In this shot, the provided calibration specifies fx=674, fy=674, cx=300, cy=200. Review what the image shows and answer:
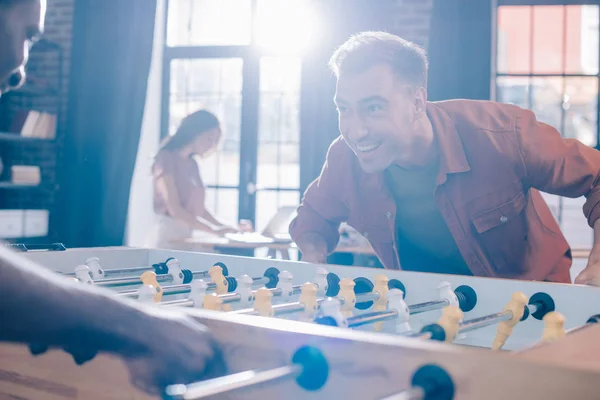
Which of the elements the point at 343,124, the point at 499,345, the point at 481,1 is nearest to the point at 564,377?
the point at 499,345

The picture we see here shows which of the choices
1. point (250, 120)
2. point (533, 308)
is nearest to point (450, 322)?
point (533, 308)

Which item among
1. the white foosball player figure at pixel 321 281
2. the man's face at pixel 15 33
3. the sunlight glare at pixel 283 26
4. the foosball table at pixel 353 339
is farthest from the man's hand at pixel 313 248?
the sunlight glare at pixel 283 26

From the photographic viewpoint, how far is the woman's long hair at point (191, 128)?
4379 millimetres

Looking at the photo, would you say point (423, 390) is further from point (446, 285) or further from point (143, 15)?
point (143, 15)

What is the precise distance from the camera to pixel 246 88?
5.65 meters

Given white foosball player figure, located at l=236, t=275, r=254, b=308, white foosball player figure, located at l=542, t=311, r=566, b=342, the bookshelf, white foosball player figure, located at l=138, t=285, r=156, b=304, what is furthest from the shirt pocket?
the bookshelf

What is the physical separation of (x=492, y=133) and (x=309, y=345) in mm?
1360

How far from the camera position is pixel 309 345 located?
2.61 ft

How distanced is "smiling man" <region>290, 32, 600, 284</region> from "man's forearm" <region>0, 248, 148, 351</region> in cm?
118

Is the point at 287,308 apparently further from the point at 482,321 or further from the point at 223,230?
the point at 223,230

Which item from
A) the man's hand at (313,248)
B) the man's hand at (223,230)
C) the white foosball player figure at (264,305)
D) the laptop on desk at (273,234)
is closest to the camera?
the white foosball player figure at (264,305)

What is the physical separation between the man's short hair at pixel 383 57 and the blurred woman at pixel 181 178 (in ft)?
7.90

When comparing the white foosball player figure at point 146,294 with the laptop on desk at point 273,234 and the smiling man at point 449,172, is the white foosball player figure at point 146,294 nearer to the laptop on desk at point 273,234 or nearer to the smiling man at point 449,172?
the smiling man at point 449,172

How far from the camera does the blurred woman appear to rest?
436 cm
